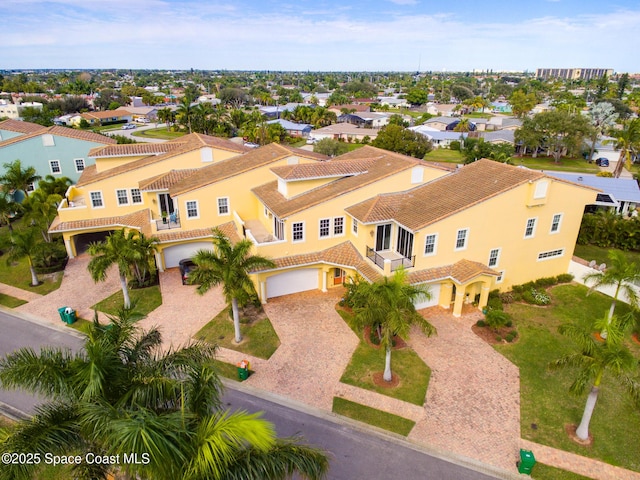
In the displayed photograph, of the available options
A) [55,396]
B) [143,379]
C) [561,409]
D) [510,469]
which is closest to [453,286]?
[561,409]

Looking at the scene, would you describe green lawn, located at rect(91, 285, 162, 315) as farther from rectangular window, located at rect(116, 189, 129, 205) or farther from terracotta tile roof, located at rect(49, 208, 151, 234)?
rectangular window, located at rect(116, 189, 129, 205)

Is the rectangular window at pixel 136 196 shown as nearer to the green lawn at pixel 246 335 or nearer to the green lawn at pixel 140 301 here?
the green lawn at pixel 140 301

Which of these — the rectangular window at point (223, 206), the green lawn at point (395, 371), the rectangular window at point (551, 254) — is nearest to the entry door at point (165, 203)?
the rectangular window at point (223, 206)

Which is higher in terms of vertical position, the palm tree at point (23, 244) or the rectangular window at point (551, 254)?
the palm tree at point (23, 244)

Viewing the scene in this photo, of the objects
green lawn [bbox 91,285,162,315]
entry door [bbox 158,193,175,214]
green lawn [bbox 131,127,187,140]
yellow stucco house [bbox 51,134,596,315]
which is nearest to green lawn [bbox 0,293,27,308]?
green lawn [bbox 91,285,162,315]

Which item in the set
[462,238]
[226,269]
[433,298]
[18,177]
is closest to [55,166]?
[18,177]

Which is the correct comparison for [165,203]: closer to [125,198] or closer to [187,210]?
[125,198]
